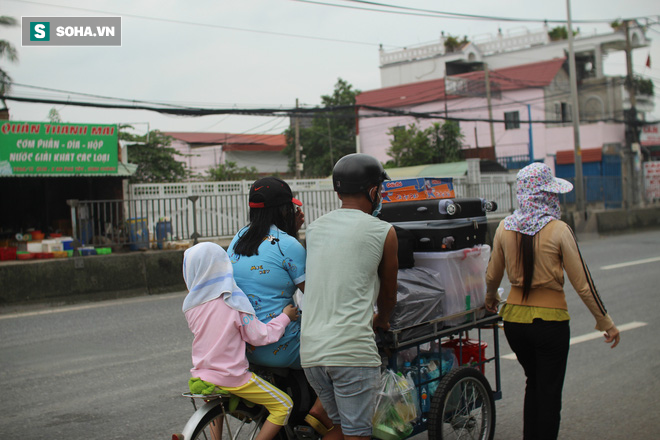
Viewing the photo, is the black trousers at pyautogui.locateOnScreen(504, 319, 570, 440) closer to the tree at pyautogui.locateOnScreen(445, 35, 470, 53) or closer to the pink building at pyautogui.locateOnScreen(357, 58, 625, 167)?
the pink building at pyautogui.locateOnScreen(357, 58, 625, 167)

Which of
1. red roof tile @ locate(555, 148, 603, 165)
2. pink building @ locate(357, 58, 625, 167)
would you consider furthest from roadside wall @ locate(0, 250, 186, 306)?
red roof tile @ locate(555, 148, 603, 165)

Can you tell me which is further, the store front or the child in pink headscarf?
the store front

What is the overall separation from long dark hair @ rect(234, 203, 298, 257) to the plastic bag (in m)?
0.94

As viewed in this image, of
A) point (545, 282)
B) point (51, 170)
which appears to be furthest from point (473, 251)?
point (51, 170)

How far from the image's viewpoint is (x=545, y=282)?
3.46m

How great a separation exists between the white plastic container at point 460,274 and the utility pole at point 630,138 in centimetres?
2447

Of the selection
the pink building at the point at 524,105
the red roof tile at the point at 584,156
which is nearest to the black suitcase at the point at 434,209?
the pink building at the point at 524,105

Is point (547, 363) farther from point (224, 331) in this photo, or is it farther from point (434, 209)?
point (224, 331)

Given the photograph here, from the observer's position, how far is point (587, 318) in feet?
26.4

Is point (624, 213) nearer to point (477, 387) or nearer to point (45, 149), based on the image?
point (45, 149)

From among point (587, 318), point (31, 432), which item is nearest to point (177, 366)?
point (31, 432)

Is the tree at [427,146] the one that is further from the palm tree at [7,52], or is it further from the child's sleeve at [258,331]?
the child's sleeve at [258,331]

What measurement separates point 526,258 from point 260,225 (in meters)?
1.54

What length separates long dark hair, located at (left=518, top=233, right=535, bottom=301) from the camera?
11.4 feet
